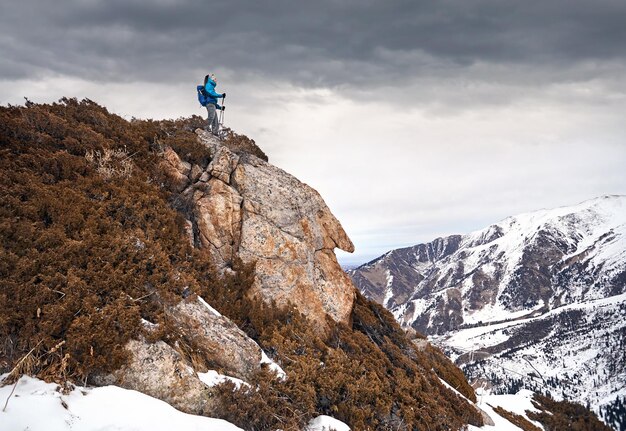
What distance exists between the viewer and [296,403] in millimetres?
10266

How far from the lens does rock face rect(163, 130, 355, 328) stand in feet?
47.7

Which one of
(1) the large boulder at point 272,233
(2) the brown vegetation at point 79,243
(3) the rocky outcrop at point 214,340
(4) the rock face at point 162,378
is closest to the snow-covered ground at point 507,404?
(1) the large boulder at point 272,233

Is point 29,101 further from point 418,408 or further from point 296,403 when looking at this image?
point 418,408

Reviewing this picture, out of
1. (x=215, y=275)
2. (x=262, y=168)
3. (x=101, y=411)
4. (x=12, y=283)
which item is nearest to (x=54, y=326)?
(x=12, y=283)

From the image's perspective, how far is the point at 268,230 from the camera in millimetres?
15414

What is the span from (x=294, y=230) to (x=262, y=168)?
140 inches

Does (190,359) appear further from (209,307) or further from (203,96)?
(203,96)

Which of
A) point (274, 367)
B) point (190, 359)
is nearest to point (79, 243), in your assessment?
point (190, 359)

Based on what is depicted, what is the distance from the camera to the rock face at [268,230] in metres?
14.5

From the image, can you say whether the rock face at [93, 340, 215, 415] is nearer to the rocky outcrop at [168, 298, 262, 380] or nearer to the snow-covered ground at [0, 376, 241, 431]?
the snow-covered ground at [0, 376, 241, 431]

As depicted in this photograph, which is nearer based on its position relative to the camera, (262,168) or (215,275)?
(215,275)

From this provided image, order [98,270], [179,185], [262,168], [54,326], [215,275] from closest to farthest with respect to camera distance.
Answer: [54,326] < [98,270] < [215,275] < [179,185] < [262,168]

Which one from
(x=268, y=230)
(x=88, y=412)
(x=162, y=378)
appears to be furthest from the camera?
(x=268, y=230)

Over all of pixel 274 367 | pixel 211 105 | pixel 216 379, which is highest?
pixel 211 105
